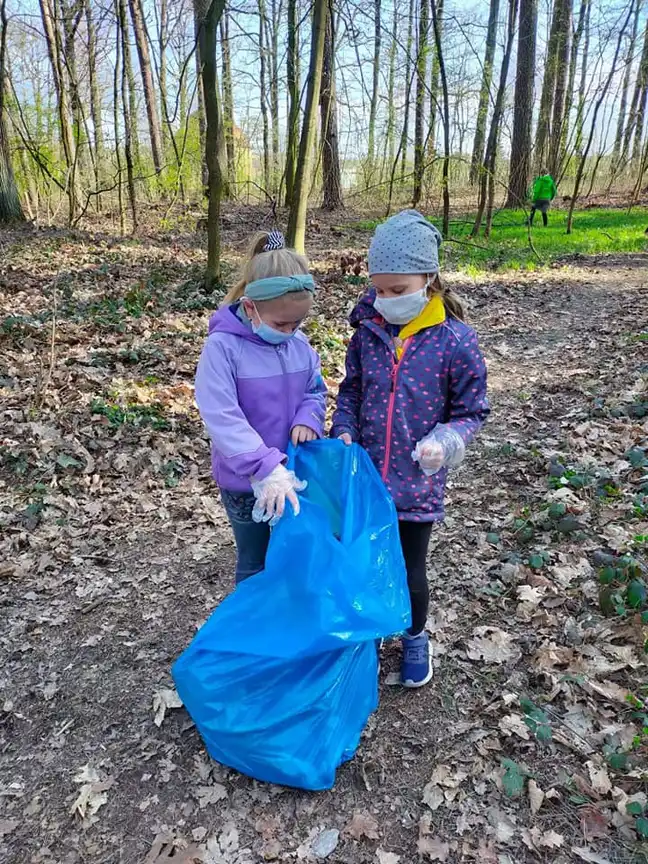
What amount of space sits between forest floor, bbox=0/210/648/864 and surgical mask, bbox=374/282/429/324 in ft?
4.99

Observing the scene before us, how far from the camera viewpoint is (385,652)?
106 inches

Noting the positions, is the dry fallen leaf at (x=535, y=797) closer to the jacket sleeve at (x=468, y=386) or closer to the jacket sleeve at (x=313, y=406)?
the jacket sleeve at (x=468, y=386)

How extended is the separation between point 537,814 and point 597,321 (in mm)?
6338

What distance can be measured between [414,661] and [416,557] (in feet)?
1.70

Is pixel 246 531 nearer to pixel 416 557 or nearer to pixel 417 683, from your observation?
pixel 416 557

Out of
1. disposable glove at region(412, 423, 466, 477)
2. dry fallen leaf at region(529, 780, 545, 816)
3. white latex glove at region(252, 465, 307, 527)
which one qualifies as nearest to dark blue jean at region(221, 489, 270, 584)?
white latex glove at region(252, 465, 307, 527)

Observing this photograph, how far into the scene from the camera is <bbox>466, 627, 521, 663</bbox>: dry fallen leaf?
8.51 ft

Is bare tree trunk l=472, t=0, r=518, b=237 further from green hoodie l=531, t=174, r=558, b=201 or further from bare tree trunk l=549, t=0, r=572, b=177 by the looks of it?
bare tree trunk l=549, t=0, r=572, b=177

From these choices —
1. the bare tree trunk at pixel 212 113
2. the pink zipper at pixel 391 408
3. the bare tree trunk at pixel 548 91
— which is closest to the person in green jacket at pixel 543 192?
the bare tree trunk at pixel 548 91

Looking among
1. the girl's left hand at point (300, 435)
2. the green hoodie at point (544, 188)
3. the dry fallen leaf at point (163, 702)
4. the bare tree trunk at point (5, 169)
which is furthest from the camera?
the green hoodie at point (544, 188)

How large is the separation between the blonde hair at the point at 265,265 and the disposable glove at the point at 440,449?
2.31 ft

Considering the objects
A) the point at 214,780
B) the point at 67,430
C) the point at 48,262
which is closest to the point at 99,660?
the point at 214,780

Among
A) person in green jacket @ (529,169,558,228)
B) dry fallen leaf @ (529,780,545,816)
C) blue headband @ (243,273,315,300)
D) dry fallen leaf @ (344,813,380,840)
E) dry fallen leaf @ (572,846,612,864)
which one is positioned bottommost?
dry fallen leaf @ (344,813,380,840)

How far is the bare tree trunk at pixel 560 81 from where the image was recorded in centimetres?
1595
